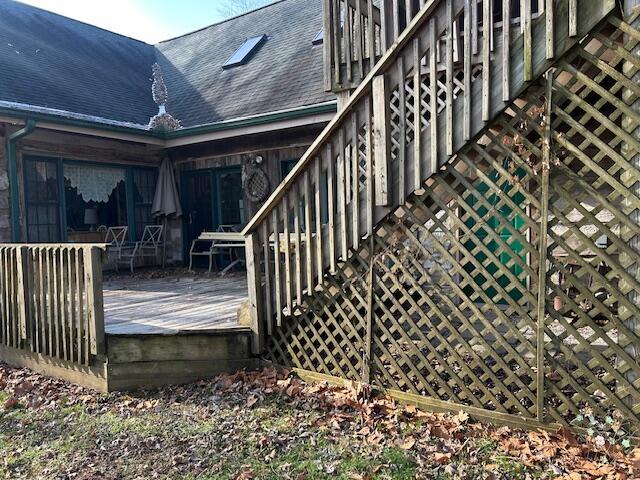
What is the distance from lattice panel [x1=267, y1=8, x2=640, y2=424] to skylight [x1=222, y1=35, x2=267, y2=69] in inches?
310

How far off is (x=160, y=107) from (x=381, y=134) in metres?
7.92

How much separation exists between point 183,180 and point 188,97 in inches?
71.3

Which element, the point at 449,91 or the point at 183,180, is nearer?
the point at 449,91

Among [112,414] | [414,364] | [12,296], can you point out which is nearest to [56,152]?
[12,296]

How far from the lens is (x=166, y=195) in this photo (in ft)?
29.9

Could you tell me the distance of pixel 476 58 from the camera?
386cm

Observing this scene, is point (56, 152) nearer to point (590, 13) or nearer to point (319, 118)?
point (319, 118)

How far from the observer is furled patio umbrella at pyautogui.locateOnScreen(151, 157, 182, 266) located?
29.8ft

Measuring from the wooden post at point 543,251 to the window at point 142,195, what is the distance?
8007 mm

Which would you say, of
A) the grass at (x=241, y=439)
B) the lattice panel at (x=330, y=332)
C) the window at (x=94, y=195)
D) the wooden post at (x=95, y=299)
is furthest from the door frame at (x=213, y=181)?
the grass at (x=241, y=439)

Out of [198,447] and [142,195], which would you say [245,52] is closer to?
[142,195]

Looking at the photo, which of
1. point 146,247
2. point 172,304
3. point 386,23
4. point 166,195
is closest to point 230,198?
point 166,195

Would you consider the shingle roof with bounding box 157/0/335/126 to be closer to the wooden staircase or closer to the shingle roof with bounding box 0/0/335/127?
the shingle roof with bounding box 0/0/335/127

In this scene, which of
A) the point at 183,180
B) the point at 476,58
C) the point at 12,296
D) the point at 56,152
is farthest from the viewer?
the point at 183,180
